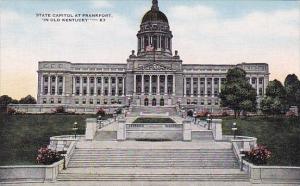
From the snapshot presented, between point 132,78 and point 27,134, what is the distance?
191 feet

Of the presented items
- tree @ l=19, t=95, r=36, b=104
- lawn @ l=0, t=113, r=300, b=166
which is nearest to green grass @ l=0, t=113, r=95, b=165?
lawn @ l=0, t=113, r=300, b=166

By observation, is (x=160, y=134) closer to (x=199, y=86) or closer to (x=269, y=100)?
(x=269, y=100)

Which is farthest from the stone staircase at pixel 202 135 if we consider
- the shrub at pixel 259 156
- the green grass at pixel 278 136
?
the shrub at pixel 259 156

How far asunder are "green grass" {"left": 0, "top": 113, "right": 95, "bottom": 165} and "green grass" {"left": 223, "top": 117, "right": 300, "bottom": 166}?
1368cm

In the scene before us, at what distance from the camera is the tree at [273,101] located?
178 ft

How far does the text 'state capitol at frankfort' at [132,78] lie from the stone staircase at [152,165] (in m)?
63.1

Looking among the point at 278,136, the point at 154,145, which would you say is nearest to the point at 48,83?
the point at 278,136

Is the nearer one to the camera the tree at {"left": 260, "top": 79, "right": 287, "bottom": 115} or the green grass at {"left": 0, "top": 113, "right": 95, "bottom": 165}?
the green grass at {"left": 0, "top": 113, "right": 95, "bottom": 165}

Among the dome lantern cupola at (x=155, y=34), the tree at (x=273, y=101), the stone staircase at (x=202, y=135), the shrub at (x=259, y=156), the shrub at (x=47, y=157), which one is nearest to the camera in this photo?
the shrub at (x=47, y=157)

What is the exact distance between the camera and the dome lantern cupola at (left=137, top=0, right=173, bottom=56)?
301 feet

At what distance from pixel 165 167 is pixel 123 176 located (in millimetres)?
2893

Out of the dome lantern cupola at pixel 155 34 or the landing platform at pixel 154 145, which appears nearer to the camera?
the landing platform at pixel 154 145

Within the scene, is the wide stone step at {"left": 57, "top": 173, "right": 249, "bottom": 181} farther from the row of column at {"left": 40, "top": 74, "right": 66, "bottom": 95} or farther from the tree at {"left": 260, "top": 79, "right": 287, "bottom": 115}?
the row of column at {"left": 40, "top": 74, "right": 66, "bottom": 95}

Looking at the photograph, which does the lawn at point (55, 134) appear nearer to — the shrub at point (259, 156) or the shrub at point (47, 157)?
the shrub at point (259, 156)
